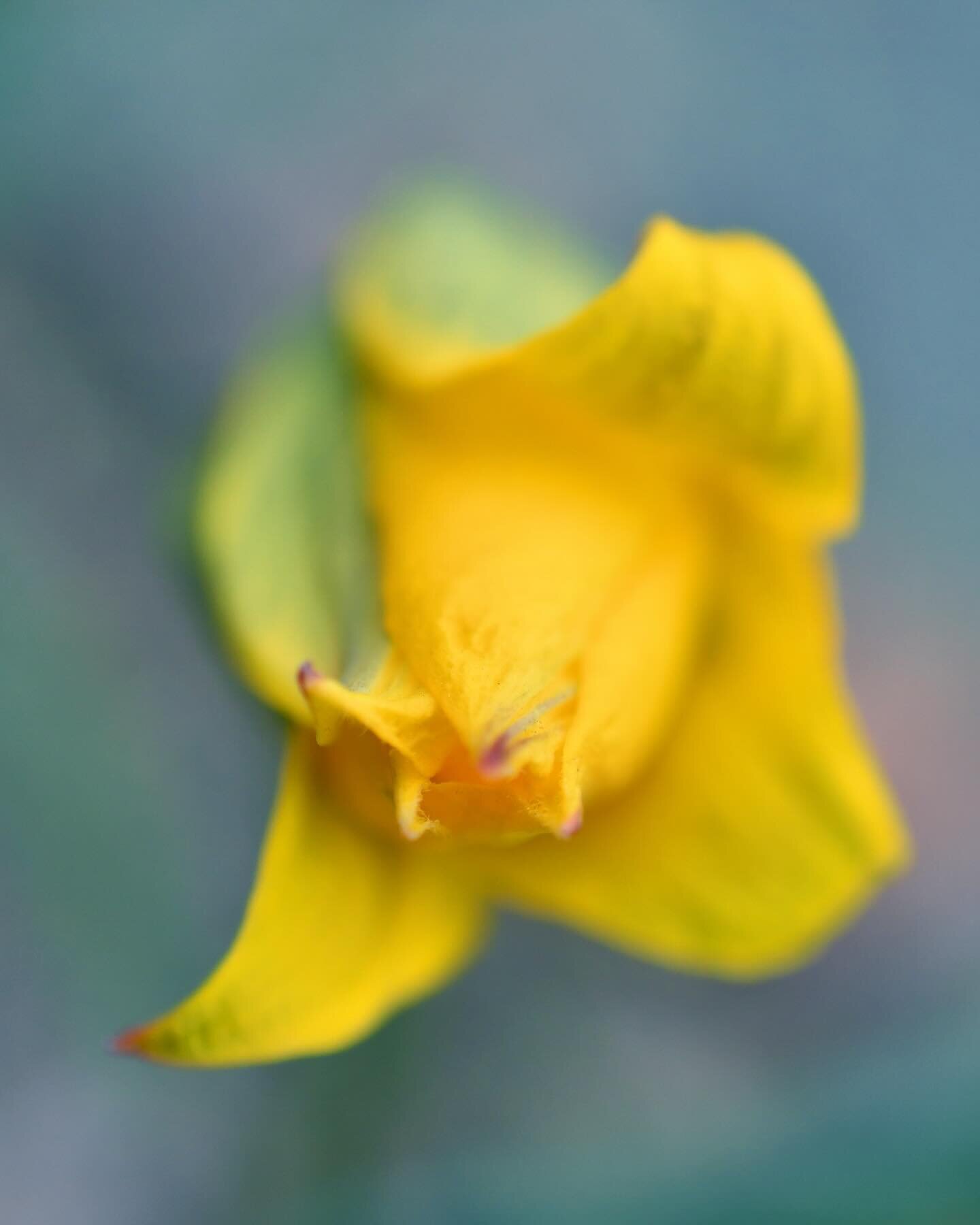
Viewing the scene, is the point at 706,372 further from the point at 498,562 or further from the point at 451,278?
the point at 451,278

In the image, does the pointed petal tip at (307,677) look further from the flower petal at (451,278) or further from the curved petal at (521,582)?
the flower petal at (451,278)

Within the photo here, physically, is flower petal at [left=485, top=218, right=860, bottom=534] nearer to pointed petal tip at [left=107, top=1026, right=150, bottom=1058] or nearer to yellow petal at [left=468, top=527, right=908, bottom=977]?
yellow petal at [left=468, top=527, right=908, bottom=977]

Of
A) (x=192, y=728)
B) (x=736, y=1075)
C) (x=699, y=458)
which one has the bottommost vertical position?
(x=736, y=1075)

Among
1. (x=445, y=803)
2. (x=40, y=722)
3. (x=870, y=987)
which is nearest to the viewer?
(x=445, y=803)

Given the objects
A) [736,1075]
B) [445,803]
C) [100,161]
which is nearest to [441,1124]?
[736,1075]

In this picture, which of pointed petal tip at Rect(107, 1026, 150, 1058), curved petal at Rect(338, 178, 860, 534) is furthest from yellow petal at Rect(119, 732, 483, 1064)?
curved petal at Rect(338, 178, 860, 534)

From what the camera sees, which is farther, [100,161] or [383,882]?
[100,161]

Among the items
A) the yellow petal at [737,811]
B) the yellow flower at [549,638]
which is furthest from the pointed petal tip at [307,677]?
the yellow petal at [737,811]

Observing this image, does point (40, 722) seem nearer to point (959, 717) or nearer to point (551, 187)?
point (551, 187)
